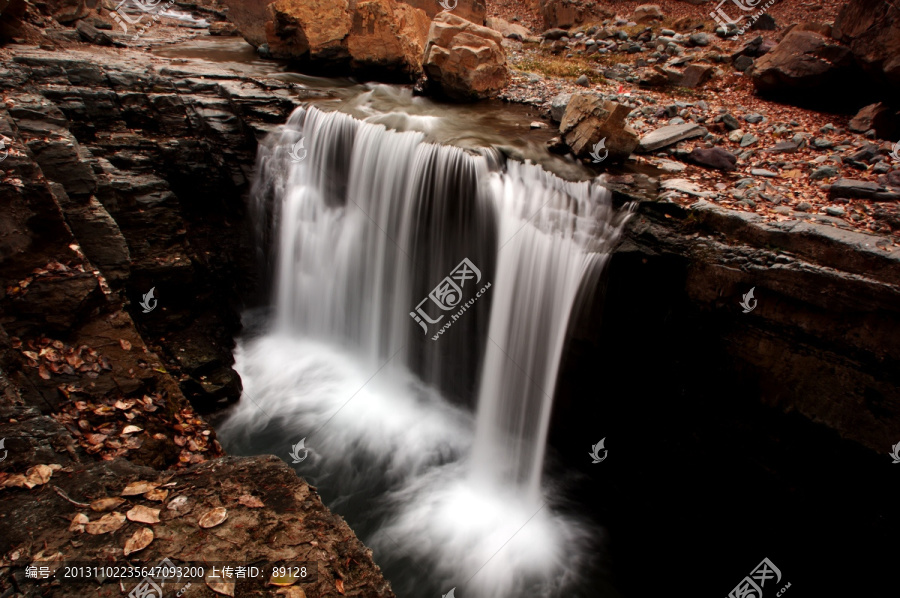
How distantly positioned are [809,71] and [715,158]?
122 inches

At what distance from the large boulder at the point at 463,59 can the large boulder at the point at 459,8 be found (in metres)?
4.60

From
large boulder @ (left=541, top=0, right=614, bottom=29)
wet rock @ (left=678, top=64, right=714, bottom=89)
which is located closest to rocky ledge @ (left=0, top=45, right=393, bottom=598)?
wet rock @ (left=678, top=64, right=714, bottom=89)

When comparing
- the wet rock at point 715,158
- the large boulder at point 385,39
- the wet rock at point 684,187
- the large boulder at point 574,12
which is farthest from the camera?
the large boulder at point 574,12

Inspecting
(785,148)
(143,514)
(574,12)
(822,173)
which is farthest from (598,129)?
(574,12)

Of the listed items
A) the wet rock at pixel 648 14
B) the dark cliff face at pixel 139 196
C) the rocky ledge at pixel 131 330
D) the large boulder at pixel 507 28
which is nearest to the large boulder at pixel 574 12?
the large boulder at pixel 507 28

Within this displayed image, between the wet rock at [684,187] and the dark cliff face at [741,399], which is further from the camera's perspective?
the wet rock at [684,187]

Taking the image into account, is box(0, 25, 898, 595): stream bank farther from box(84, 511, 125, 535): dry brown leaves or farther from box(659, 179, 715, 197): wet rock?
box(84, 511, 125, 535): dry brown leaves

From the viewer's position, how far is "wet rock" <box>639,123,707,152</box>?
7344mm

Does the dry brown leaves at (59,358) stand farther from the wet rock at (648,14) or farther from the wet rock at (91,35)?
the wet rock at (648,14)

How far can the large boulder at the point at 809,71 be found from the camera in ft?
25.1

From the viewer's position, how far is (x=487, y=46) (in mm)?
9719

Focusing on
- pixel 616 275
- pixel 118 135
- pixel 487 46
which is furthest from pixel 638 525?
pixel 118 135

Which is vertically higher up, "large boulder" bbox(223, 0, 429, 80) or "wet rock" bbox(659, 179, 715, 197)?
"large boulder" bbox(223, 0, 429, 80)

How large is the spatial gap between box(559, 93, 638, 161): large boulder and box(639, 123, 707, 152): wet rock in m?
0.55
